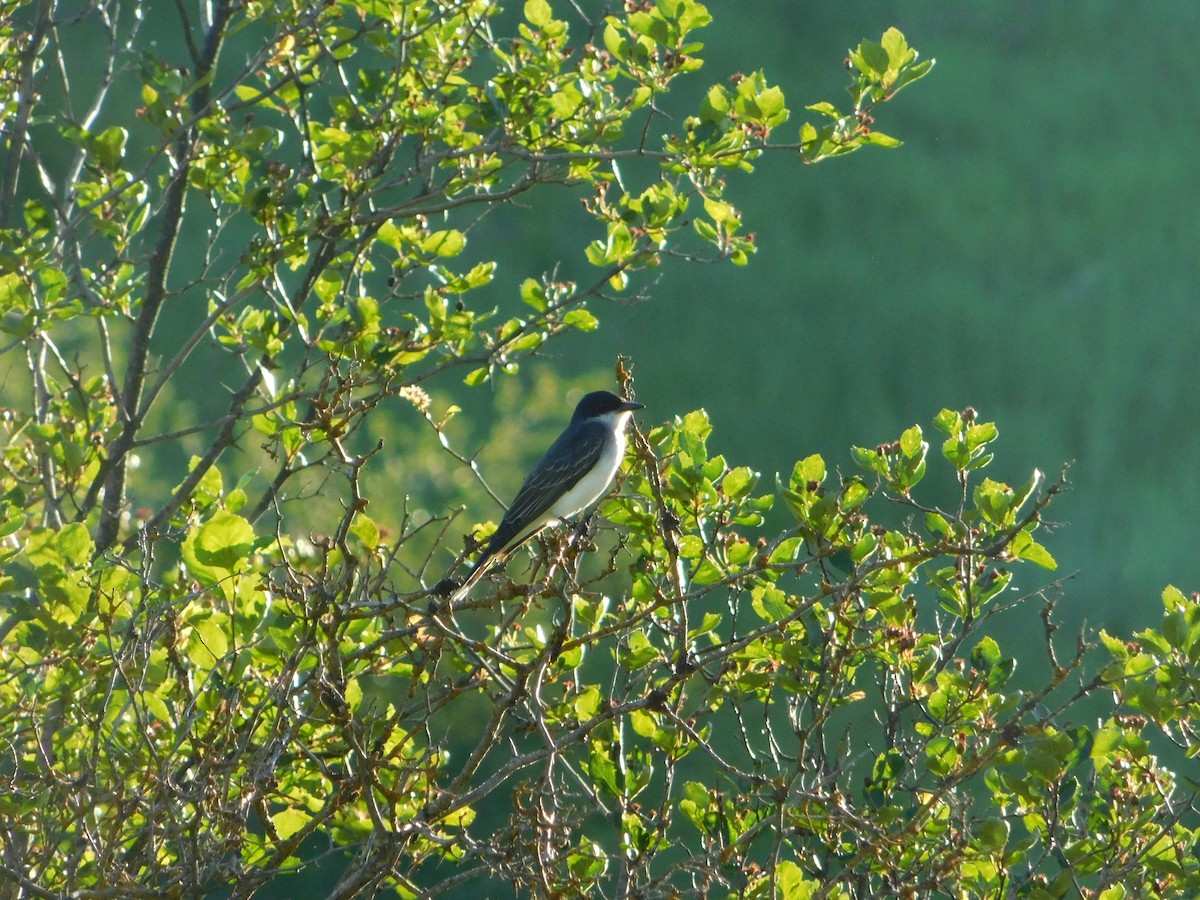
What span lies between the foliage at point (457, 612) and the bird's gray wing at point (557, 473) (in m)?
0.75

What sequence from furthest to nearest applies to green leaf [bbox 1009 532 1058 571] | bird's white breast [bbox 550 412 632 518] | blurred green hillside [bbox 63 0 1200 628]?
blurred green hillside [bbox 63 0 1200 628] → bird's white breast [bbox 550 412 632 518] → green leaf [bbox 1009 532 1058 571]

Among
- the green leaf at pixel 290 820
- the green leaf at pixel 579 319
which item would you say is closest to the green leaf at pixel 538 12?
the green leaf at pixel 579 319

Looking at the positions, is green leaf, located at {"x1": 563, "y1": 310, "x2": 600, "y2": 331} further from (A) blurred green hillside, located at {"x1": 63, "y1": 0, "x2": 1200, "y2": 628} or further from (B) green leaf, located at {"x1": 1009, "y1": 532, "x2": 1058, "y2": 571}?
(A) blurred green hillside, located at {"x1": 63, "y1": 0, "x2": 1200, "y2": 628}

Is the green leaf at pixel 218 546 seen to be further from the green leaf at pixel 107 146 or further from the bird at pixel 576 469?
the bird at pixel 576 469

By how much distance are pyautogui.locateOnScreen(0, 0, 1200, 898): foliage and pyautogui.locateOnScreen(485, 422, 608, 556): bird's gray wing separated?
747 mm

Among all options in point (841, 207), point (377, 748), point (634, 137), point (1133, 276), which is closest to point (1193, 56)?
point (1133, 276)

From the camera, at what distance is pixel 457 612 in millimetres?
3447

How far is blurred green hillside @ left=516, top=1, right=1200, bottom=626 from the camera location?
37.2ft

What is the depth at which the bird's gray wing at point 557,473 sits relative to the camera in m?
4.92

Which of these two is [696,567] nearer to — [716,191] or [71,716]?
[716,191]

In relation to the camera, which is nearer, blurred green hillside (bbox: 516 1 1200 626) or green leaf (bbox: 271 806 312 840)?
green leaf (bbox: 271 806 312 840)

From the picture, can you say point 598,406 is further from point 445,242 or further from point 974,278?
point 974,278

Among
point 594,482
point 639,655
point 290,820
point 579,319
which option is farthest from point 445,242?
point 290,820

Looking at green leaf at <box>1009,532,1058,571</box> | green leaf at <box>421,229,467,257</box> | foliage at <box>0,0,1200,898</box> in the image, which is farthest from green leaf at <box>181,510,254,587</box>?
green leaf at <box>421,229,467,257</box>
